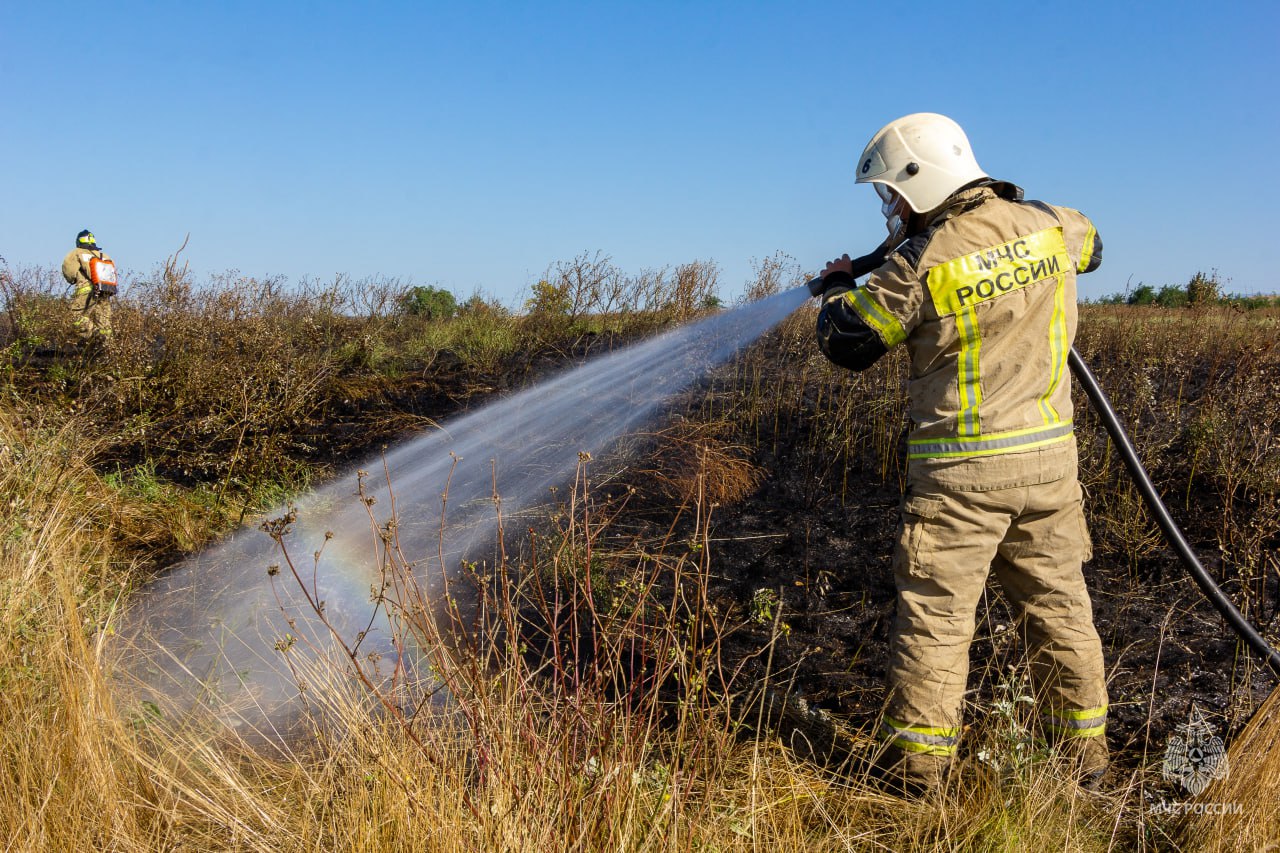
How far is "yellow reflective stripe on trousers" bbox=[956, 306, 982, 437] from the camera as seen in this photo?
2.55 metres

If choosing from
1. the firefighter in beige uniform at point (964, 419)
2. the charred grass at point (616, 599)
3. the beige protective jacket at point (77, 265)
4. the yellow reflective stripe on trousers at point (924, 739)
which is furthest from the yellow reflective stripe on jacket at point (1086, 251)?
the beige protective jacket at point (77, 265)

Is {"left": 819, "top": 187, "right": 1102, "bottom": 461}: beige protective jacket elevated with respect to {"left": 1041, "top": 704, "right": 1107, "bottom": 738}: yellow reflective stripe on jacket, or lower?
elevated

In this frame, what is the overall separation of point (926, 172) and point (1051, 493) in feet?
3.53

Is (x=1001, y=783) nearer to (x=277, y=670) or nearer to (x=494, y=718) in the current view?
(x=494, y=718)

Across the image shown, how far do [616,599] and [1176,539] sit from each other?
1973mm

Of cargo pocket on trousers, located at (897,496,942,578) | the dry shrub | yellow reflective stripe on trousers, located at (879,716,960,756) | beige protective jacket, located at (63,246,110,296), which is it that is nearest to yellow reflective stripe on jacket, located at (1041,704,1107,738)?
yellow reflective stripe on trousers, located at (879,716,960,756)

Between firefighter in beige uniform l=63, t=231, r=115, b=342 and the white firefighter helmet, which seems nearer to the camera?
the white firefighter helmet

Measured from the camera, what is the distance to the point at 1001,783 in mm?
2494

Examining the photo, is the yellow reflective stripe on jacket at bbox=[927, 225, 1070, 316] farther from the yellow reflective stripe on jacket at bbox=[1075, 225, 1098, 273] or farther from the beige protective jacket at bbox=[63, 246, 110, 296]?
the beige protective jacket at bbox=[63, 246, 110, 296]

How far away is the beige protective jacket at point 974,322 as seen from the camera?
2518 millimetres

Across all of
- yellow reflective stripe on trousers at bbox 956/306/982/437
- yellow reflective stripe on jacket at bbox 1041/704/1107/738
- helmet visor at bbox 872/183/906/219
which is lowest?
yellow reflective stripe on jacket at bbox 1041/704/1107/738

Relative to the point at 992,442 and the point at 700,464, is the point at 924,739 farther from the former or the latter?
the point at 700,464

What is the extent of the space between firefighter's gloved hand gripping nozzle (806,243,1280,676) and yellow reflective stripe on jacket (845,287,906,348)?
35cm

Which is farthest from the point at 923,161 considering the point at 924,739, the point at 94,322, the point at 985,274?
the point at 94,322
